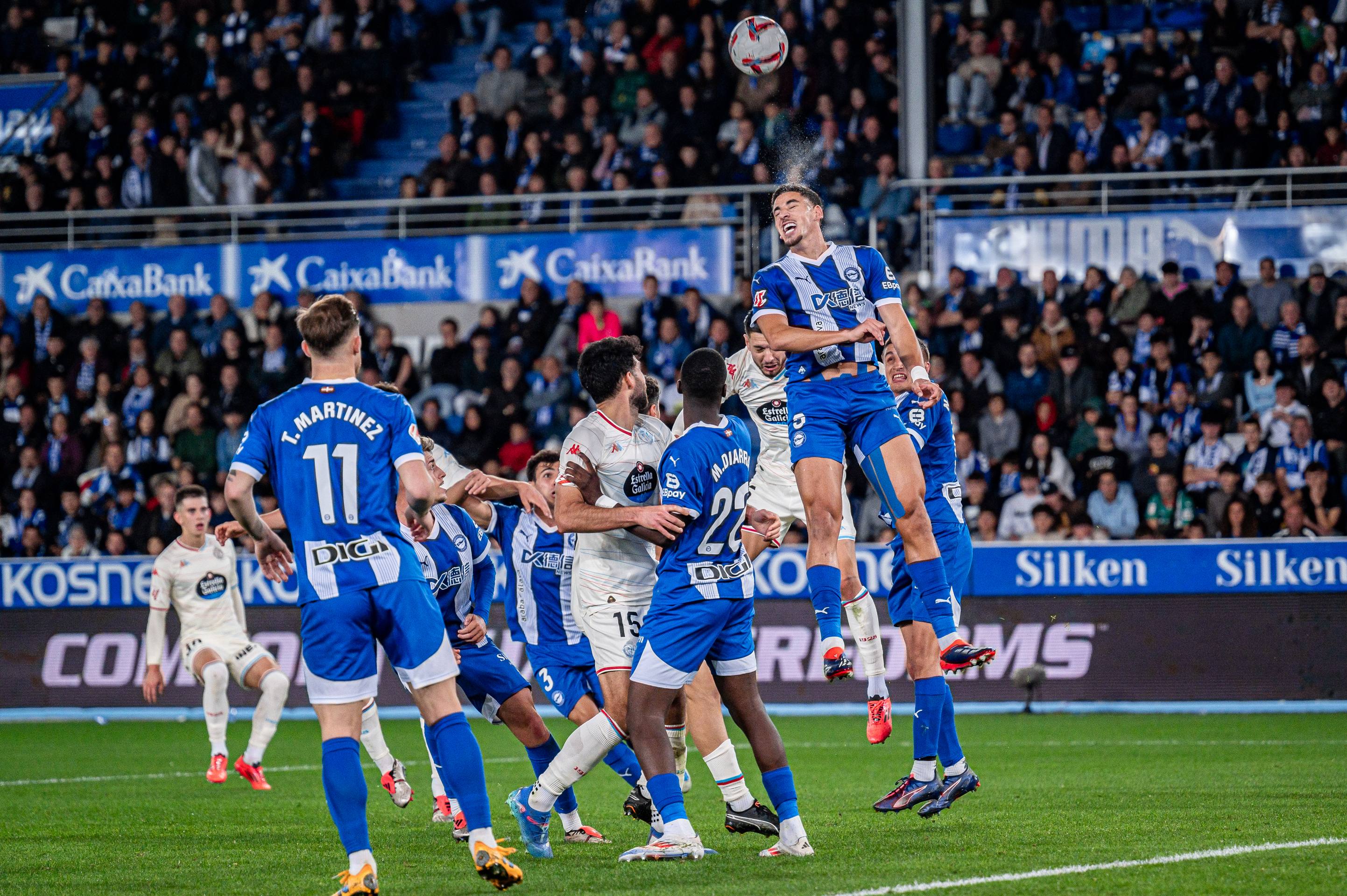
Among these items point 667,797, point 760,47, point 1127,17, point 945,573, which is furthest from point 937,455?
point 1127,17

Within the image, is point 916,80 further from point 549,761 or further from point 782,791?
point 782,791

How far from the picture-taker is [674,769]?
24.9 ft

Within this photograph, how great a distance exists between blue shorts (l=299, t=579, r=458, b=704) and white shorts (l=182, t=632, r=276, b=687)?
712 centimetres

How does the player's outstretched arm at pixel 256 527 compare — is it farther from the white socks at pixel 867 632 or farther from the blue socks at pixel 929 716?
the white socks at pixel 867 632

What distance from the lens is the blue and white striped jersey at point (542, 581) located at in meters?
9.82

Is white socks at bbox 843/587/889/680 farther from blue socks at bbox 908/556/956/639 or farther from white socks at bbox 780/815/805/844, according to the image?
white socks at bbox 780/815/805/844

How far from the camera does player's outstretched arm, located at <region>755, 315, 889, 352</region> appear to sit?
895cm

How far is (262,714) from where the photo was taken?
12875 mm

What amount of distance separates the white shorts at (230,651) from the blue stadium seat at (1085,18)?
49.9 feet

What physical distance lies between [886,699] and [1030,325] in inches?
444

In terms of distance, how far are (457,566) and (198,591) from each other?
5.05m

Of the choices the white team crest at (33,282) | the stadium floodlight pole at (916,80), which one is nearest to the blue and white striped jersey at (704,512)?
the stadium floodlight pole at (916,80)

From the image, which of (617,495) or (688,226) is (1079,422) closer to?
(688,226)

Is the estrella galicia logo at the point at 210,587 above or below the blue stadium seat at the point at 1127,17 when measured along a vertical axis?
below
